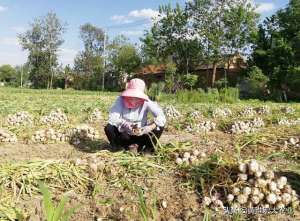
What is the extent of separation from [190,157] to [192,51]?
3837 centimetres

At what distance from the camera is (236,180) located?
3.40 metres

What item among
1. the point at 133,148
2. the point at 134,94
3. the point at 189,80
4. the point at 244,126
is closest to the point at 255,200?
the point at 133,148

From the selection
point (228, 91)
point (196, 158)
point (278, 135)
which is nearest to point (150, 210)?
point (196, 158)

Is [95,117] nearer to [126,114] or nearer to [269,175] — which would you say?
[126,114]

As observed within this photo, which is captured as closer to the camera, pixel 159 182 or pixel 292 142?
pixel 159 182

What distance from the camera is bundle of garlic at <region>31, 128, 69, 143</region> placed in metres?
6.38

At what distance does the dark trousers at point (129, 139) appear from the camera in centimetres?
529

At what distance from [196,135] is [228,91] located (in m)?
13.2

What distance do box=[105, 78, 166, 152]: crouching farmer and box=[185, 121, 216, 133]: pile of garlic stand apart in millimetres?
2431

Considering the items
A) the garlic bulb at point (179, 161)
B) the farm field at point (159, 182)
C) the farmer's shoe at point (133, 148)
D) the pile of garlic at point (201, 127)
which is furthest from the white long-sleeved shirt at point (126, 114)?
the pile of garlic at point (201, 127)

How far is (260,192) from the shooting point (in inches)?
128

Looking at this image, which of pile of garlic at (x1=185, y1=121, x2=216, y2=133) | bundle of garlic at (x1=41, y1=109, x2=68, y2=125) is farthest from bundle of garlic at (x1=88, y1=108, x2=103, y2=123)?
pile of garlic at (x1=185, y1=121, x2=216, y2=133)

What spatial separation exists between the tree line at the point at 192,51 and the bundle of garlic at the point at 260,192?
18637 millimetres

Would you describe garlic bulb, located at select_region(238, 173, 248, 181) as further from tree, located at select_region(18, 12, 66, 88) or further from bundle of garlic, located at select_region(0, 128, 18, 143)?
tree, located at select_region(18, 12, 66, 88)
